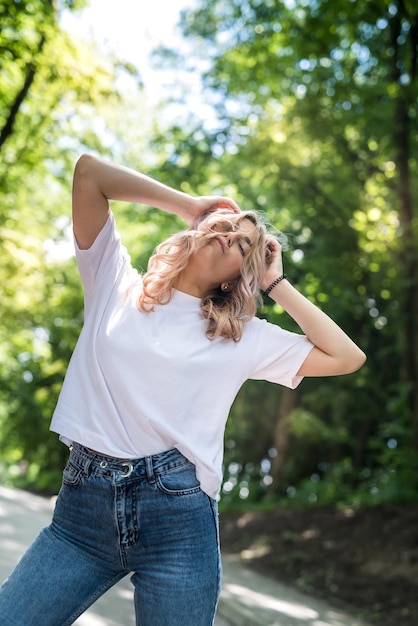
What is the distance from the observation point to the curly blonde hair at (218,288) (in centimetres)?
306

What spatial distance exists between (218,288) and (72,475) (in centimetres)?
90

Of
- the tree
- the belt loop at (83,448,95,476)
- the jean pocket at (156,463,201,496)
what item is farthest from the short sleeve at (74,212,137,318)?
the tree

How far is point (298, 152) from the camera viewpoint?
19562 millimetres

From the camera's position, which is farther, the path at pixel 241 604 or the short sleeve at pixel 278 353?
the path at pixel 241 604

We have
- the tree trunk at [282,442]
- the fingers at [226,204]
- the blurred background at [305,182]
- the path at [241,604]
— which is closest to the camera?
the fingers at [226,204]

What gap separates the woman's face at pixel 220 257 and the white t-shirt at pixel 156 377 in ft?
0.25

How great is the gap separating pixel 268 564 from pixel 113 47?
9185 mm

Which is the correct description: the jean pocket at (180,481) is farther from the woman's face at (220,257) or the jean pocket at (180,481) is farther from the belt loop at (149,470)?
the woman's face at (220,257)

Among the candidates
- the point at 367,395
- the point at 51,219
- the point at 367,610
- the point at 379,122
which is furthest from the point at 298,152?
the point at 51,219

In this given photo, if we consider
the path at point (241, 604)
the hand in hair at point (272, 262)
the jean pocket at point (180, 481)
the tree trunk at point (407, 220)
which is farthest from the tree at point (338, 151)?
the jean pocket at point (180, 481)

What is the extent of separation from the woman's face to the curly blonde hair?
1 centimetres

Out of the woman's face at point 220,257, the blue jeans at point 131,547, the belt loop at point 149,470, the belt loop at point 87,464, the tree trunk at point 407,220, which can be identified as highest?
the tree trunk at point 407,220

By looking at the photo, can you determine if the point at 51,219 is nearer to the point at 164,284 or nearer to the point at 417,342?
the point at 417,342

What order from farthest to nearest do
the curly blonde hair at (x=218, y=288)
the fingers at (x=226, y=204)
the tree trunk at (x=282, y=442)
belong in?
1. the tree trunk at (x=282, y=442)
2. the fingers at (x=226, y=204)
3. the curly blonde hair at (x=218, y=288)
